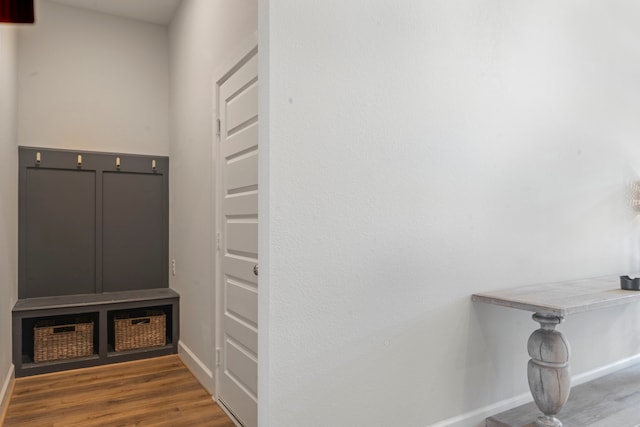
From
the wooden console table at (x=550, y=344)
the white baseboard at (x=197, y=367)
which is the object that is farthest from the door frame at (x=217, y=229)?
the wooden console table at (x=550, y=344)

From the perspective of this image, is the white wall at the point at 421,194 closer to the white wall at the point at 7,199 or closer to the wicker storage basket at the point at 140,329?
the white wall at the point at 7,199

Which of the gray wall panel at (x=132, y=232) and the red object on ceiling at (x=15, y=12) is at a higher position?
the red object on ceiling at (x=15, y=12)

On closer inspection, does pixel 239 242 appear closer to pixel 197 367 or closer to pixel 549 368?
pixel 197 367

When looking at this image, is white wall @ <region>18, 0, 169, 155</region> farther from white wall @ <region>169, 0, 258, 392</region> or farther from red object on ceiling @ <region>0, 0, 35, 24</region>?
red object on ceiling @ <region>0, 0, 35, 24</region>

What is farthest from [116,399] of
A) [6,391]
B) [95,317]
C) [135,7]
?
[135,7]

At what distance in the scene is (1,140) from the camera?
256cm

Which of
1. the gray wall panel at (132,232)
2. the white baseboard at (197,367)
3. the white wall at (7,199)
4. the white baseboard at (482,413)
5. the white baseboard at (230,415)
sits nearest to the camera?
the white baseboard at (482,413)

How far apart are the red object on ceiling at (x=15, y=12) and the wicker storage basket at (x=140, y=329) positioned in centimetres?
338

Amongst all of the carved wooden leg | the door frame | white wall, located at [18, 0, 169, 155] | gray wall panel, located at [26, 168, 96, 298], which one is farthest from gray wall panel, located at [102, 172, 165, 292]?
the carved wooden leg

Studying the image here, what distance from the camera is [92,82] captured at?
12.4 ft

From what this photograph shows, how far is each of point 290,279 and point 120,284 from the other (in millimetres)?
2886

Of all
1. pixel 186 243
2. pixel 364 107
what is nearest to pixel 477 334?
pixel 364 107

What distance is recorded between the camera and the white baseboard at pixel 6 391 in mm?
2463

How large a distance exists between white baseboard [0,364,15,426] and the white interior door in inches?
50.2
